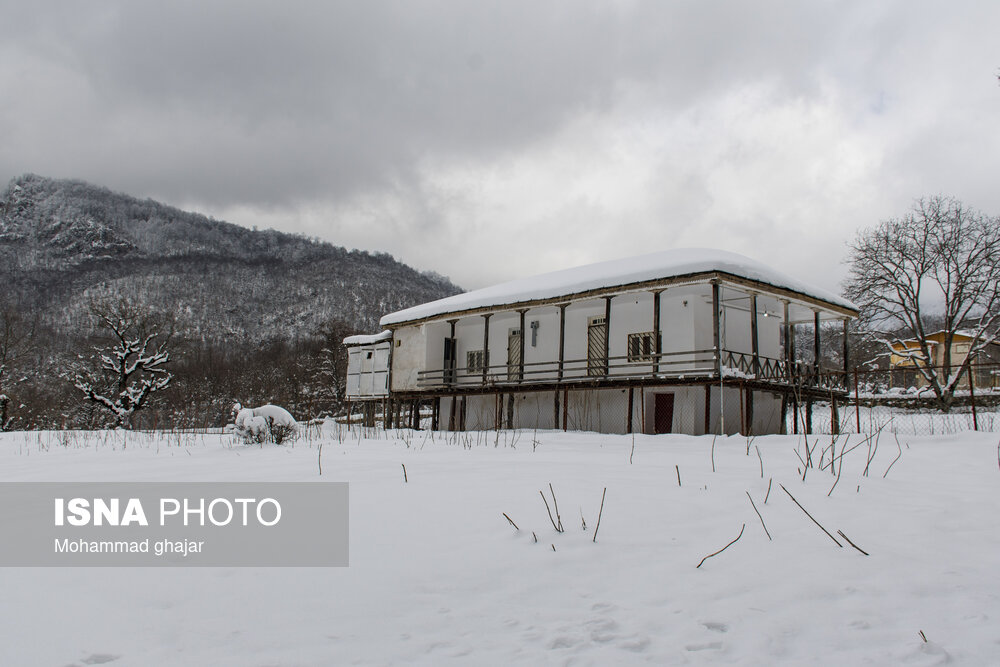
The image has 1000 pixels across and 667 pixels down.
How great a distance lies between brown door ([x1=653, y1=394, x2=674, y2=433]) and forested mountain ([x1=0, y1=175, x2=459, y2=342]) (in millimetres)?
70889

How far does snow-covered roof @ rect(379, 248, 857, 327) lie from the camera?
1844 cm

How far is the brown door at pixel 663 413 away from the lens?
21.2 meters

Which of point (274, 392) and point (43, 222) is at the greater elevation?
point (43, 222)

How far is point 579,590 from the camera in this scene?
12.7 feet

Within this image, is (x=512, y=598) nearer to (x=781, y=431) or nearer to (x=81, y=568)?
(x=81, y=568)

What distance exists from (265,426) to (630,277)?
1105cm

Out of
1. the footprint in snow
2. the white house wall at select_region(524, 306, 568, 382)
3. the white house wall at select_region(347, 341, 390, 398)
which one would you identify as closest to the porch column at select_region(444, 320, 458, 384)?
the white house wall at select_region(524, 306, 568, 382)

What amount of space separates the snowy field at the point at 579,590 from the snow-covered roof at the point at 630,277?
41.4 ft

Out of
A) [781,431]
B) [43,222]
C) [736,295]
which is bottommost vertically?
[781,431]

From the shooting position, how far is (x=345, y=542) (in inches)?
185

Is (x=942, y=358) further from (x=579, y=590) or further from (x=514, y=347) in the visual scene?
(x=579, y=590)

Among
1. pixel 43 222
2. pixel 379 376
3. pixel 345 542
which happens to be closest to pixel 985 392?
pixel 379 376

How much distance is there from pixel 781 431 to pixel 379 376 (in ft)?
54.8

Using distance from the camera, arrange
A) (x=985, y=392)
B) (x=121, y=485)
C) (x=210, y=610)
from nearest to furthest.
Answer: (x=210, y=610), (x=121, y=485), (x=985, y=392)
